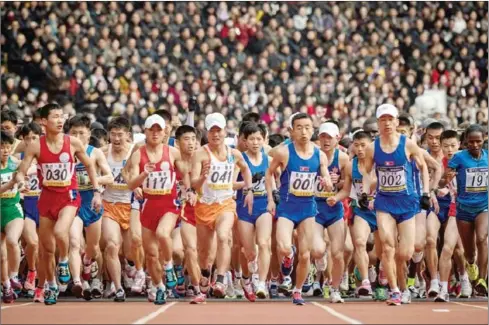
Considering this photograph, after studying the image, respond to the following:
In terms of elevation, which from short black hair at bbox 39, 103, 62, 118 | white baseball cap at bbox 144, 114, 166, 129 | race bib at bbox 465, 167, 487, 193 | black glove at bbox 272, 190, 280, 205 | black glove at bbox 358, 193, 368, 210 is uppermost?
short black hair at bbox 39, 103, 62, 118

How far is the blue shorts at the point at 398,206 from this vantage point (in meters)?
17.0

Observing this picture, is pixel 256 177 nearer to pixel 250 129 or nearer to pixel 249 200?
pixel 250 129

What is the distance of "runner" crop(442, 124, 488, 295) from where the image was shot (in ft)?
62.1

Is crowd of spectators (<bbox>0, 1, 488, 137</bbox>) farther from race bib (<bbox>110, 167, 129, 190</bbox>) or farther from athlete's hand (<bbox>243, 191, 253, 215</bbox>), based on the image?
athlete's hand (<bbox>243, 191, 253, 215</bbox>)

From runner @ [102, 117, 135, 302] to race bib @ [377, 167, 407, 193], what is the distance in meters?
3.79

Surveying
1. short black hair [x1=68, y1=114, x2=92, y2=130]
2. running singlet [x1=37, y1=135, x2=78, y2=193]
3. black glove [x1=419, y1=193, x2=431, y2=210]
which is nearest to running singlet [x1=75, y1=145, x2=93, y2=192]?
short black hair [x1=68, y1=114, x2=92, y2=130]

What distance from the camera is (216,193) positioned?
1780 centimetres

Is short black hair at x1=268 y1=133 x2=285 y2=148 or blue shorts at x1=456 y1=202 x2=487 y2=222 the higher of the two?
short black hair at x1=268 y1=133 x2=285 y2=148

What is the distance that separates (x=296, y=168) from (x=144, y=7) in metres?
14.0

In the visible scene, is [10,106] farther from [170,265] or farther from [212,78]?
[170,265]

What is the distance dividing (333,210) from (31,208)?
4.42m

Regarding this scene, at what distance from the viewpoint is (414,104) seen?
99.1ft

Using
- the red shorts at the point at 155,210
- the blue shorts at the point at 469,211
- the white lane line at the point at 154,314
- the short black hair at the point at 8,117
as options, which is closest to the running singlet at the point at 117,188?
the red shorts at the point at 155,210

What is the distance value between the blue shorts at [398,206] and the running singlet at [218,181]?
2.09 metres
